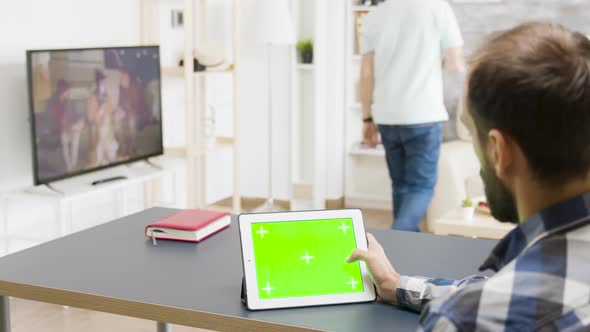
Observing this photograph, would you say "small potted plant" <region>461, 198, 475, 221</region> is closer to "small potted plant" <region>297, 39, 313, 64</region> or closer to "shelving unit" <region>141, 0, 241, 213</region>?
"shelving unit" <region>141, 0, 241, 213</region>

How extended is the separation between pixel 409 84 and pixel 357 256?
2422 mm

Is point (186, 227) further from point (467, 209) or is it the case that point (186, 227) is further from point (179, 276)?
point (467, 209)

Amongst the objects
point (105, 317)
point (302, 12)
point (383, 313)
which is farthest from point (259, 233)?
point (302, 12)

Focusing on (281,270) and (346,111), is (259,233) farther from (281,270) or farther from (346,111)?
(346,111)

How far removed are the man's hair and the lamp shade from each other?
13.4ft

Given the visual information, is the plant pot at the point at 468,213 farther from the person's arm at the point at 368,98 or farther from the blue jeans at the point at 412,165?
the person's arm at the point at 368,98

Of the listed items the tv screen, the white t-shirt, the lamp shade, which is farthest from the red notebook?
the lamp shade

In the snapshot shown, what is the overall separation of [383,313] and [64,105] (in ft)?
8.25

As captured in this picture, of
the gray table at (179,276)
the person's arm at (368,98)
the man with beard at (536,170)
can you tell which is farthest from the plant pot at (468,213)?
the man with beard at (536,170)

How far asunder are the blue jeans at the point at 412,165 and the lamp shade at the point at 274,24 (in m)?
1.26

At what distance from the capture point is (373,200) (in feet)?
18.5

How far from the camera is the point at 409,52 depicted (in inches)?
150

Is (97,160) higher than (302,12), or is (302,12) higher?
(302,12)

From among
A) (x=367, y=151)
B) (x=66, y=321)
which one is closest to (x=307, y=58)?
(x=367, y=151)
